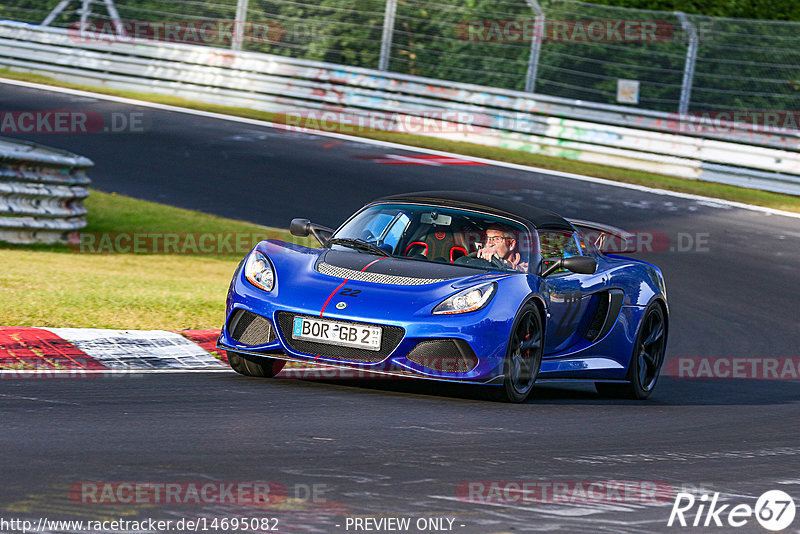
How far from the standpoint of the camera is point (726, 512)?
16.3 ft

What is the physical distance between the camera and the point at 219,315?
9.57 metres

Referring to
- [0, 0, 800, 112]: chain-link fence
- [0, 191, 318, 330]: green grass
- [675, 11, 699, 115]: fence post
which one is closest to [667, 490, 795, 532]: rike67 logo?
[0, 191, 318, 330]: green grass

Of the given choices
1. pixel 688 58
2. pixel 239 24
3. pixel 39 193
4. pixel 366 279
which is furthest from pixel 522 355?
pixel 239 24

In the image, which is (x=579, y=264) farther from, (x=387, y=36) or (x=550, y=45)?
(x=387, y=36)

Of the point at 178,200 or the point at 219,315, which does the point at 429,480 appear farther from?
the point at 178,200

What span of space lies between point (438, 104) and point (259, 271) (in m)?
14.6

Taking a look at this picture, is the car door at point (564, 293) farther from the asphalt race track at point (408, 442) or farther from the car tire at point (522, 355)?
the asphalt race track at point (408, 442)

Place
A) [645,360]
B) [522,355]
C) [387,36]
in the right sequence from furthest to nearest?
1. [387,36]
2. [645,360]
3. [522,355]

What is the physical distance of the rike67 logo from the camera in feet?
15.7

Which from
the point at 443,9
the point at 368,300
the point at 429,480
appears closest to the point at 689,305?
the point at 368,300

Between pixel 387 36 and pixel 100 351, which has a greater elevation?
pixel 387 36

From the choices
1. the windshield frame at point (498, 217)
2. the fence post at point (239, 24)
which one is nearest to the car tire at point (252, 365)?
the windshield frame at point (498, 217)

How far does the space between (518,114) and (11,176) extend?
34.9ft

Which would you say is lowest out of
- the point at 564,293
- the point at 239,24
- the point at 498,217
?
the point at 564,293
